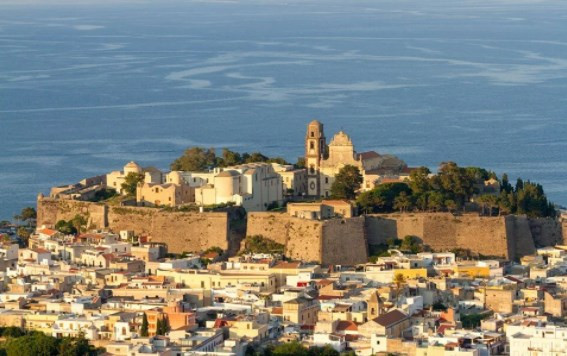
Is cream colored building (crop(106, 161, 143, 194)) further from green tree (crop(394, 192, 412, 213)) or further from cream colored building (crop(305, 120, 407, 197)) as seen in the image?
green tree (crop(394, 192, 412, 213))

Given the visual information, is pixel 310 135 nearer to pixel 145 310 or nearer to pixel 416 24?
pixel 145 310

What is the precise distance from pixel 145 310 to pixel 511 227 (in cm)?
1277

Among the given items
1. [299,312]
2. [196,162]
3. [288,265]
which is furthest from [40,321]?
[196,162]

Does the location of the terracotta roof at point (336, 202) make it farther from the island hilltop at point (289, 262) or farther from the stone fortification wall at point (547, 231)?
the stone fortification wall at point (547, 231)

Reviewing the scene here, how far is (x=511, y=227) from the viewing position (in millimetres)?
54375

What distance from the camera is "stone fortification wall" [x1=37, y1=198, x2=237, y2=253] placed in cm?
5444

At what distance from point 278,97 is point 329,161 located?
149 ft

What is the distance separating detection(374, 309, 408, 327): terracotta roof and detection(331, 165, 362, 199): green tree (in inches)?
465

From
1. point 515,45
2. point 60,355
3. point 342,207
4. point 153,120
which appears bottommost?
point 60,355

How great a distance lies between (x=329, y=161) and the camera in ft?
192

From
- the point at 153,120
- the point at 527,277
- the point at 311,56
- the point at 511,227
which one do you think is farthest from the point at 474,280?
the point at 311,56

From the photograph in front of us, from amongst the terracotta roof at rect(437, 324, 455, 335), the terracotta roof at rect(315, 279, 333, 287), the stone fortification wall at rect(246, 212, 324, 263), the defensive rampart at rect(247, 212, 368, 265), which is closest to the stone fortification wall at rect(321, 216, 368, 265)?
the defensive rampart at rect(247, 212, 368, 265)

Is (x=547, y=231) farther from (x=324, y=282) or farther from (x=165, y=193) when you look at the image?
(x=165, y=193)

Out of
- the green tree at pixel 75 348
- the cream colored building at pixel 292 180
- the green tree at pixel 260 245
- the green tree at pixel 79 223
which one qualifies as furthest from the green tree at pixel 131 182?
the green tree at pixel 75 348
